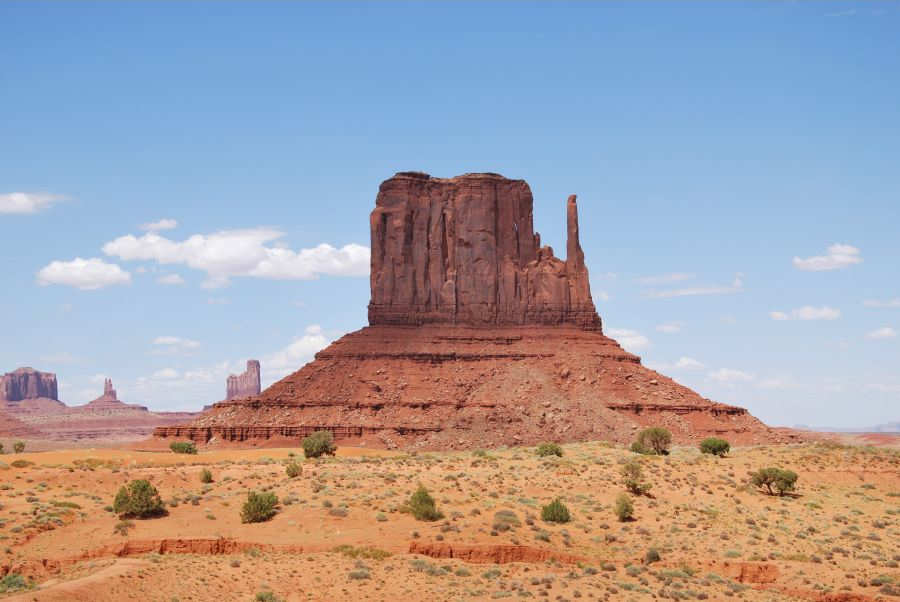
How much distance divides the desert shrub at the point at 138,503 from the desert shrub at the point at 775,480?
28.0m

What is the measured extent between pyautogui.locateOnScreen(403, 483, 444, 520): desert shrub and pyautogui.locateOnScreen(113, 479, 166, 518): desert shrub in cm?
989

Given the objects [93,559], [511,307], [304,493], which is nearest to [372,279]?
[511,307]

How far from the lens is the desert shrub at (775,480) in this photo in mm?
59625

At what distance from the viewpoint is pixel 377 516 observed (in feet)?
160

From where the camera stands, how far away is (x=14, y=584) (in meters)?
40.2

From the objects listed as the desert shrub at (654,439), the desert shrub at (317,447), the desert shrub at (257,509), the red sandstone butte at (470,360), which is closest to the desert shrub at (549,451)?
the desert shrub at (654,439)

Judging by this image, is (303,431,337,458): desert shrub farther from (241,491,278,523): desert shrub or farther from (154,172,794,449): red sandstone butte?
(154,172,794,449): red sandstone butte

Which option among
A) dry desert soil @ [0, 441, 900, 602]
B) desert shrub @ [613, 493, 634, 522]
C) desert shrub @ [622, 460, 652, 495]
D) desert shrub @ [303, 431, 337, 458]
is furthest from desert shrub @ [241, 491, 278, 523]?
desert shrub @ [303, 431, 337, 458]

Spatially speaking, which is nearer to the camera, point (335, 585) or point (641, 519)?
point (335, 585)

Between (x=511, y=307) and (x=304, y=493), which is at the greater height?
(x=511, y=307)

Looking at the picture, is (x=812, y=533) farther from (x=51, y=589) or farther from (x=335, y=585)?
(x=51, y=589)

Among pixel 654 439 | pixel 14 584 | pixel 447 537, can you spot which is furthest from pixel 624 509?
pixel 654 439

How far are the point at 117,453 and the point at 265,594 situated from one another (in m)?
45.1

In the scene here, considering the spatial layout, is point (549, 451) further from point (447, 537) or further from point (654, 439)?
point (447, 537)
